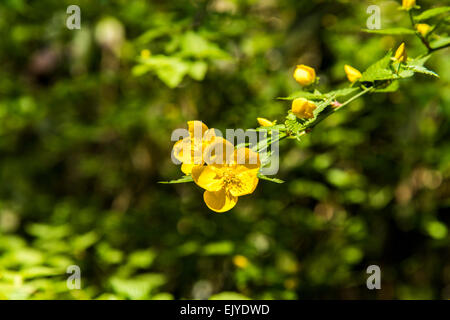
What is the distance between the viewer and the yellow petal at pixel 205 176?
81 cm

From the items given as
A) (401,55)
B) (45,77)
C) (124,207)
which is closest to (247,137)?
(401,55)

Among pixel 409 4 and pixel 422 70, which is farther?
pixel 409 4

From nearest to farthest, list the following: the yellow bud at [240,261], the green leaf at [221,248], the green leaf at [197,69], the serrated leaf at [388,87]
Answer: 1. the serrated leaf at [388,87]
2. the green leaf at [197,69]
3. the green leaf at [221,248]
4. the yellow bud at [240,261]

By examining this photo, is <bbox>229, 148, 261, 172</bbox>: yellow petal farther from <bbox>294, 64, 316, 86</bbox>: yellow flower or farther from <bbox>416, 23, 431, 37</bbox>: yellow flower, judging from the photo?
<bbox>416, 23, 431, 37</bbox>: yellow flower

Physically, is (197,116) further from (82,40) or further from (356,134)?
(82,40)

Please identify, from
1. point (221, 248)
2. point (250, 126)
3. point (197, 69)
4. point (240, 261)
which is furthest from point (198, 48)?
point (240, 261)

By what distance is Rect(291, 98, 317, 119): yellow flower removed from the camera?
2.65 feet

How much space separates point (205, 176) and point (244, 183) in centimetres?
8

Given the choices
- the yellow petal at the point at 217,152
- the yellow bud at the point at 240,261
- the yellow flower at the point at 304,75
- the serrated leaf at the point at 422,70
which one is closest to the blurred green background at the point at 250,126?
the yellow bud at the point at 240,261

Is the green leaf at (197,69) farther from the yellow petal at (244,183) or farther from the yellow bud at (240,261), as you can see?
the yellow bud at (240,261)

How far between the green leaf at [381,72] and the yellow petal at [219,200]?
392mm

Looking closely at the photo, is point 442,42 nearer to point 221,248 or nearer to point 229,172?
point 229,172

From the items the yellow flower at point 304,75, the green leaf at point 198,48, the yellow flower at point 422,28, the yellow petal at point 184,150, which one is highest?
the green leaf at point 198,48

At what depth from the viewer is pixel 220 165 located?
0.82 meters
